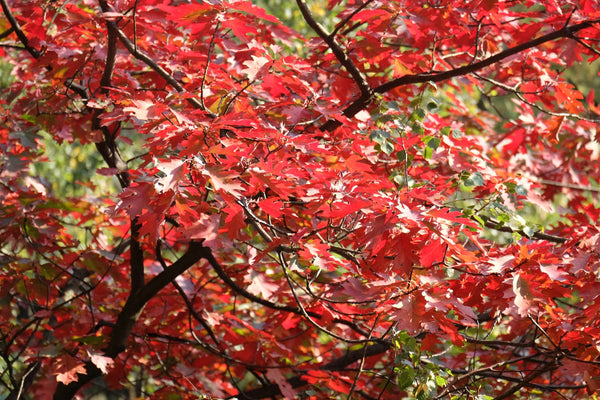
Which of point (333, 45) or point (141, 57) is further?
point (333, 45)

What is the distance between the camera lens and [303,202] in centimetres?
210

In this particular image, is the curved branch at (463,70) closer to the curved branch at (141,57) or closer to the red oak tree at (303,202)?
the red oak tree at (303,202)

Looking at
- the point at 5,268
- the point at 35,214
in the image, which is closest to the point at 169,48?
the point at 35,214

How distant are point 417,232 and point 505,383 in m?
1.42

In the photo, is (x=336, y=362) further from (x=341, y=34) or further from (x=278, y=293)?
(x=341, y=34)

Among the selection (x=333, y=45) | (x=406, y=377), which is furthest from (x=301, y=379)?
(x=333, y=45)

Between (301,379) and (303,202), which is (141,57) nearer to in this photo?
(303,202)

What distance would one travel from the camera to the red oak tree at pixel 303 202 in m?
1.84

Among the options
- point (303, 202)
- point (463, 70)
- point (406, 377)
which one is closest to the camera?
point (406, 377)

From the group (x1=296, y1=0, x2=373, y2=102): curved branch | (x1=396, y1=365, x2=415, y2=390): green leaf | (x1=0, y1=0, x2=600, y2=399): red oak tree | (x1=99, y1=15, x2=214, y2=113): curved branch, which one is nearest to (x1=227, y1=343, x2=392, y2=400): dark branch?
(x1=0, y1=0, x2=600, y2=399): red oak tree

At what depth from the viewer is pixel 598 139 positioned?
9.80 feet

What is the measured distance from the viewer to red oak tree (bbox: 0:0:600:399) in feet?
6.02

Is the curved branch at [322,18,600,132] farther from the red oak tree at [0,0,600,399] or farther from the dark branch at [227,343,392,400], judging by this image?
the dark branch at [227,343,392,400]

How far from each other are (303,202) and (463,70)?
0.72 m
